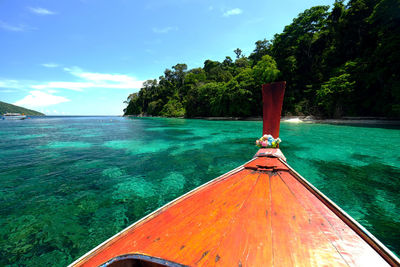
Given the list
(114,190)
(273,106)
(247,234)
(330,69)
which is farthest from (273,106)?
(330,69)

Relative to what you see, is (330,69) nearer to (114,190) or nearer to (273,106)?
(273,106)

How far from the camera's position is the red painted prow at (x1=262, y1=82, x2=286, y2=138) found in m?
5.93

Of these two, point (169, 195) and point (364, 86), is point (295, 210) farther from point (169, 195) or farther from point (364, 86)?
point (364, 86)

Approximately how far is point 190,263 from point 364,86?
33.2m

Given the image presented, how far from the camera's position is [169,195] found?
466cm

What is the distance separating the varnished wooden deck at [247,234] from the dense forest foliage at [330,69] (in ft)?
90.0

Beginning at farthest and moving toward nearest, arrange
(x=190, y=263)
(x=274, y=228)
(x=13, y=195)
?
→ (x=13, y=195) < (x=274, y=228) < (x=190, y=263)

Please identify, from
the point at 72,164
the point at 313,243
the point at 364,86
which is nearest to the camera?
the point at 313,243

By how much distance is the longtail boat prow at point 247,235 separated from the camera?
128 cm

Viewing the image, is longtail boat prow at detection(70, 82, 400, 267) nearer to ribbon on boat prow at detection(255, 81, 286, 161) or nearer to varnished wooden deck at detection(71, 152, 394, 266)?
varnished wooden deck at detection(71, 152, 394, 266)

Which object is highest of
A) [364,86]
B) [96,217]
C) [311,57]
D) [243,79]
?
[311,57]

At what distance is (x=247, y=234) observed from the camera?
5.14ft

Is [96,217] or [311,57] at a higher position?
[311,57]

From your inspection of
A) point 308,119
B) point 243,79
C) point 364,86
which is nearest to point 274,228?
point 364,86
